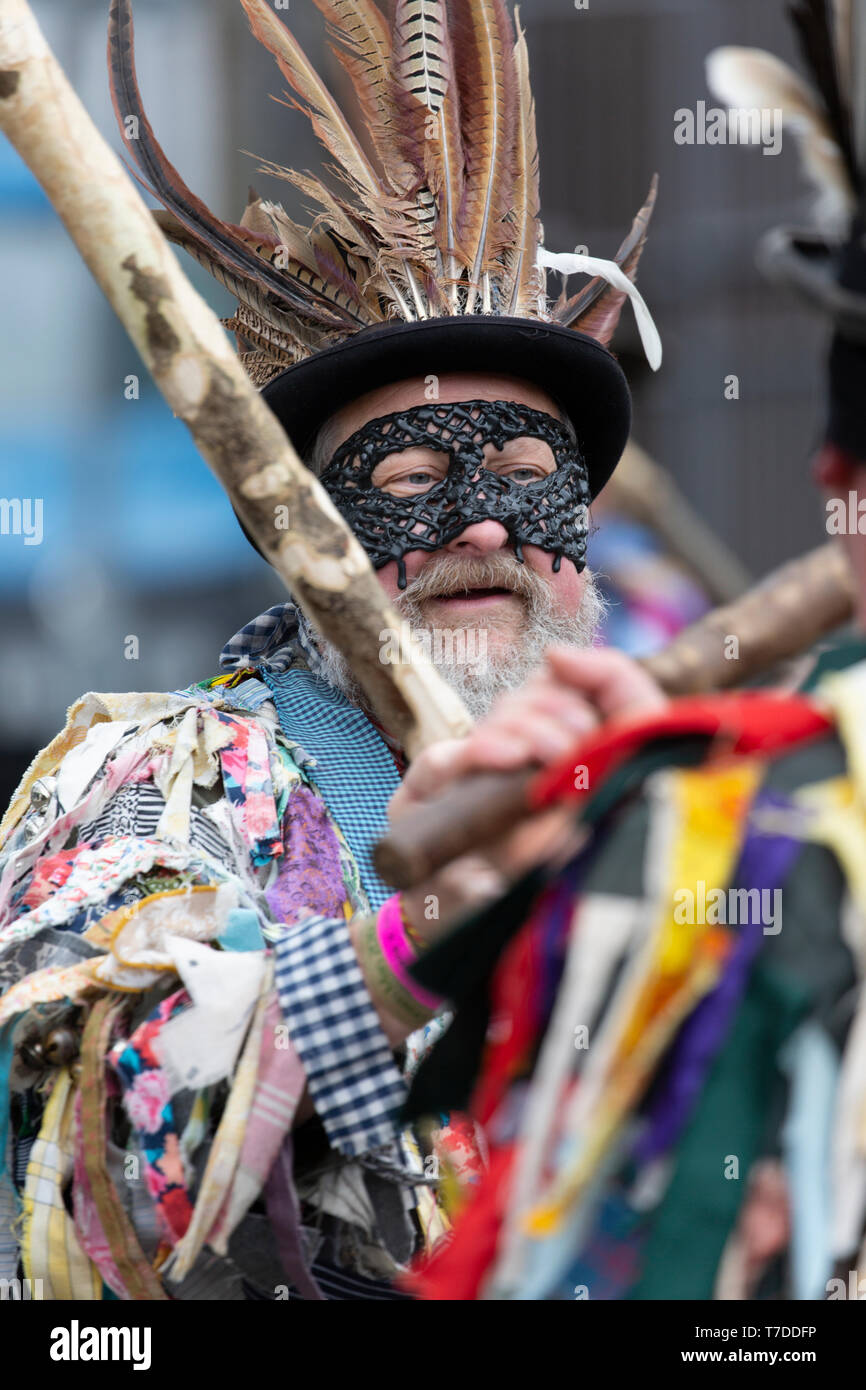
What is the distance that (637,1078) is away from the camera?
3.10 feet

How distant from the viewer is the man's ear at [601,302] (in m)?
3.14

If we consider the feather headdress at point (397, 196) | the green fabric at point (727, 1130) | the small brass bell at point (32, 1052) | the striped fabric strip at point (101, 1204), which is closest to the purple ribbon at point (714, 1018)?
the green fabric at point (727, 1130)

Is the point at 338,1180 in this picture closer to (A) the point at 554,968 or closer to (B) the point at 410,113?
(A) the point at 554,968

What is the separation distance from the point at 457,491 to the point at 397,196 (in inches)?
23.3

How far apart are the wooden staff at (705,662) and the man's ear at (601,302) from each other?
191 cm

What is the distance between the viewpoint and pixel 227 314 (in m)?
5.84

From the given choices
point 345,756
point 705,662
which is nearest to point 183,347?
Result: point 705,662

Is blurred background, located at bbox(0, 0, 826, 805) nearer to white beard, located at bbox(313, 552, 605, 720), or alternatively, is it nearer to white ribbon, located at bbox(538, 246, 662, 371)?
white ribbon, located at bbox(538, 246, 662, 371)

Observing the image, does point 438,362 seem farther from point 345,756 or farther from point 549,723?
point 549,723

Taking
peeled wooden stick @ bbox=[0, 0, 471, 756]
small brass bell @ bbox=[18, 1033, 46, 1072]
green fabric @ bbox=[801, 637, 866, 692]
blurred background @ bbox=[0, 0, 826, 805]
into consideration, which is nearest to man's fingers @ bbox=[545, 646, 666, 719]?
green fabric @ bbox=[801, 637, 866, 692]

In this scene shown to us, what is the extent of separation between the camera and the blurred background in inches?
262

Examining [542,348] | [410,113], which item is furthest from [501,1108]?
[410,113]

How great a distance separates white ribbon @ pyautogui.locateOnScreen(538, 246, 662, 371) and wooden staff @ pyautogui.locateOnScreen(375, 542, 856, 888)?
164 centimetres

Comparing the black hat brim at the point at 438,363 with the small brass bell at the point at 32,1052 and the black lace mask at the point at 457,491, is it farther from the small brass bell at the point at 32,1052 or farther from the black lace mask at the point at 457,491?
the small brass bell at the point at 32,1052
